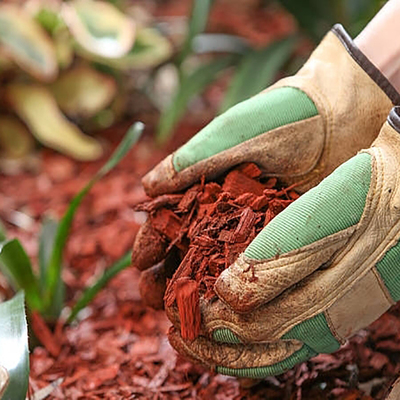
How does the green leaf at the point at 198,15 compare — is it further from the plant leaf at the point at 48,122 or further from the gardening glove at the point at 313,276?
the gardening glove at the point at 313,276

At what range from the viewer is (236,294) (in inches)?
42.6

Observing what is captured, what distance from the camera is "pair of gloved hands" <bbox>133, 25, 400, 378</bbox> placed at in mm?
1093

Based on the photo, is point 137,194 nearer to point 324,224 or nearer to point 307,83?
point 307,83

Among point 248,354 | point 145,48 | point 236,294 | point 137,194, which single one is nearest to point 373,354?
point 248,354

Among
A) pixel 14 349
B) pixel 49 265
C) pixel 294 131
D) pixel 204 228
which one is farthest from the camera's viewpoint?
pixel 49 265

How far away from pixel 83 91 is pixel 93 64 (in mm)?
180

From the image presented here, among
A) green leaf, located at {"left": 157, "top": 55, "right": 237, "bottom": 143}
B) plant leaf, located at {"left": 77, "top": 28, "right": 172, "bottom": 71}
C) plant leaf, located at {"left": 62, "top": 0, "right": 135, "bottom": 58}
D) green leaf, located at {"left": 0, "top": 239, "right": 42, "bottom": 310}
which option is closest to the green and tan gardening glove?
green leaf, located at {"left": 0, "top": 239, "right": 42, "bottom": 310}

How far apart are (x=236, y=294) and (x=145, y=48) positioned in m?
1.84

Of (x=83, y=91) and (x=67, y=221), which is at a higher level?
(x=67, y=221)

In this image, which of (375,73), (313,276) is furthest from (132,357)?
(375,73)

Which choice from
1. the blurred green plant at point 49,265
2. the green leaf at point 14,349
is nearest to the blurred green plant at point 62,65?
the blurred green plant at point 49,265

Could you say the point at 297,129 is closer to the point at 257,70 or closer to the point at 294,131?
the point at 294,131

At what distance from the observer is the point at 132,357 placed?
4.96 feet

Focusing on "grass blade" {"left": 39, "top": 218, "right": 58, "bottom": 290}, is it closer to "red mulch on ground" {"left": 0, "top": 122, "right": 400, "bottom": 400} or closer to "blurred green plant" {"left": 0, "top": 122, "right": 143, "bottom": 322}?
"blurred green plant" {"left": 0, "top": 122, "right": 143, "bottom": 322}
